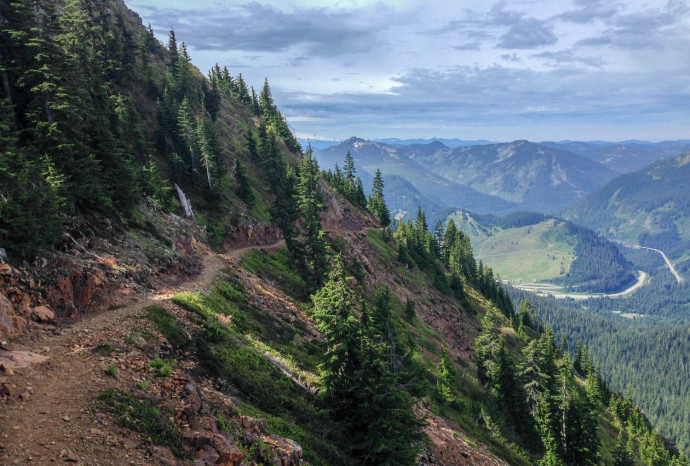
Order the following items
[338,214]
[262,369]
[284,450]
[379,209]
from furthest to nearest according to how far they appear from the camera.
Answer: [379,209] → [338,214] → [262,369] → [284,450]

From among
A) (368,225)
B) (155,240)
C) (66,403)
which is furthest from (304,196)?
(368,225)

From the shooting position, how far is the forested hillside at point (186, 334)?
1285 centimetres

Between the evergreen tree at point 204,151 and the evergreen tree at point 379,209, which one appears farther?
the evergreen tree at point 379,209

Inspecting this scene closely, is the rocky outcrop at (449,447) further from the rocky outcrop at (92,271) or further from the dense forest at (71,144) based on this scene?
the dense forest at (71,144)

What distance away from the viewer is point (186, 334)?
65.1 ft

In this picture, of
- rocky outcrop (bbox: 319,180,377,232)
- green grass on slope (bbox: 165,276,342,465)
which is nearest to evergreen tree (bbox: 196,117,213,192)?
rocky outcrop (bbox: 319,180,377,232)

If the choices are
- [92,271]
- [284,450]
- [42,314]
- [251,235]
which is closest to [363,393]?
[284,450]

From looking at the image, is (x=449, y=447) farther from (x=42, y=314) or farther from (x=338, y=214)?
(x=338, y=214)

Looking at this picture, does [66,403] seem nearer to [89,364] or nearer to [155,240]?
[89,364]

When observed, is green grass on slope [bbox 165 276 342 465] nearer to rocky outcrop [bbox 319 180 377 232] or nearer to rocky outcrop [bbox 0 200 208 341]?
rocky outcrop [bbox 0 200 208 341]

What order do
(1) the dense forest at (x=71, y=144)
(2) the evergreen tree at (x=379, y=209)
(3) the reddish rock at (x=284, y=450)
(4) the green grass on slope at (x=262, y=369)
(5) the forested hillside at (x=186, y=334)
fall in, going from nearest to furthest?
1. (5) the forested hillside at (x=186, y=334)
2. (3) the reddish rock at (x=284, y=450)
3. (4) the green grass on slope at (x=262, y=369)
4. (1) the dense forest at (x=71, y=144)
5. (2) the evergreen tree at (x=379, y=209)

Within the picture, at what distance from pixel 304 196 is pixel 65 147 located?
30.2 meters

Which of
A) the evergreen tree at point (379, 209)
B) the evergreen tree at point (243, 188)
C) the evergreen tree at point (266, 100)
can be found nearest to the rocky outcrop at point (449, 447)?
the evergreen tree at point (243, 188)

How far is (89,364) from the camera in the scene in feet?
45.9
